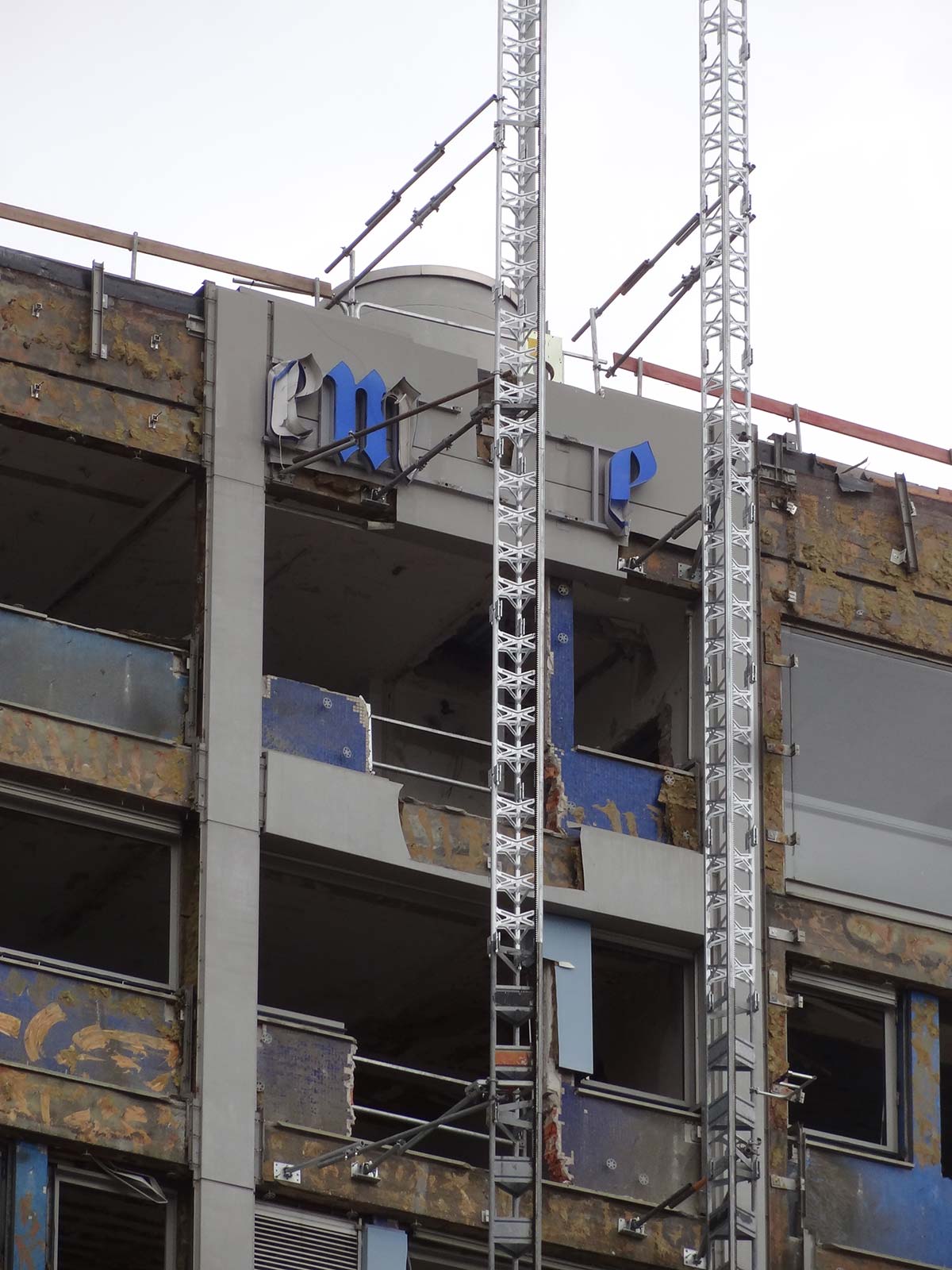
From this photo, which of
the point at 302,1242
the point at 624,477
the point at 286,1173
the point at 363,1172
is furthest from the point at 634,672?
the point at 302,1242

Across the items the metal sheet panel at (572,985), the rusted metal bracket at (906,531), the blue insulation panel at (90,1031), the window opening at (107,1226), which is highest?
the rusted metal bracket at (906,531)

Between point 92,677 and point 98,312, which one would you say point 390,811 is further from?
point 98,312

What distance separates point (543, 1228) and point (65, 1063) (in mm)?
5503

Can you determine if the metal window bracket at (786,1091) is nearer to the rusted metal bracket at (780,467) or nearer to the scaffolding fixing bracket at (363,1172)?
the scaffolding fixing bracket at (363,1172)

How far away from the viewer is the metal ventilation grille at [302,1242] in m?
29.2

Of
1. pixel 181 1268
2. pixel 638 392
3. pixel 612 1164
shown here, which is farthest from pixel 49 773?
pixel 638 392

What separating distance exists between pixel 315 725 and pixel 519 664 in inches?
95.3

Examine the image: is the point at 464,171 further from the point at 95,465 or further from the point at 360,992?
the point at 360,992

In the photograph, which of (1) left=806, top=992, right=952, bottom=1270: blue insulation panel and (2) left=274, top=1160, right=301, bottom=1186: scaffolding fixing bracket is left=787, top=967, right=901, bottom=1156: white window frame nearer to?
(1) left=806, top=992, right=952, bottom=1270: blue insulation panel

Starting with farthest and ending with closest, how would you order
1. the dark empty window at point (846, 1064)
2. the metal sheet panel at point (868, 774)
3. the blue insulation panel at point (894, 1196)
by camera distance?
the metal sheet panel at point (868, 774) < the dark empty window at point (846, 1064) < the blue insulation panel at point (894, 1196)

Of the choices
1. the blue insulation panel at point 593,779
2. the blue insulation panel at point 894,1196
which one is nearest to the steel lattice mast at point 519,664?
the blue insulation panel at point 593,779

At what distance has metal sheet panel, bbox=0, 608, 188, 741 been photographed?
101ft

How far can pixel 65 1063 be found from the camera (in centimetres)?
2881

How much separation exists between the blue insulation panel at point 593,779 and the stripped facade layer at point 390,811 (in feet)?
0.14
